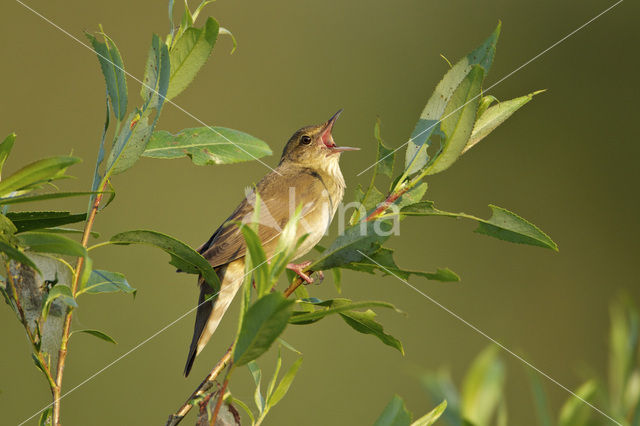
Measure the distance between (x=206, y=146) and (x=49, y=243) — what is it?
44 cm

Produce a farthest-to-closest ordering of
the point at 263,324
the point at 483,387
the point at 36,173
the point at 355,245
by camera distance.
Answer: the point at 355,245, the point at 36,173, the point at 263,324, the point at 483,387

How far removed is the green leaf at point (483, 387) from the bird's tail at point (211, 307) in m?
1.80

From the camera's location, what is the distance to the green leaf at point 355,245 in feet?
3.00

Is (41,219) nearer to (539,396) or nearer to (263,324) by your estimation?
(263,324)

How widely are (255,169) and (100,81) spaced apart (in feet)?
4.95

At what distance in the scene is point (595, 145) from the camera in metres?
5.35

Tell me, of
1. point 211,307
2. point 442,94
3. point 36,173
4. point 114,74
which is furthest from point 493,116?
point 211,307

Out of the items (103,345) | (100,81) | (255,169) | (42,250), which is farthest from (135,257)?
(42,250)

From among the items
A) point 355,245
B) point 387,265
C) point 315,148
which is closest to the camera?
point 355,245

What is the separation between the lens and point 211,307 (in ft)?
7.94

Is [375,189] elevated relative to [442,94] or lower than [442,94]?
lower

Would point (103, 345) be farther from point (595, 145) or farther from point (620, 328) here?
point (620, 328)

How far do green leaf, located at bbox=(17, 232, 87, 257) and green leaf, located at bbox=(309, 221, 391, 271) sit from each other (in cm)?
33
